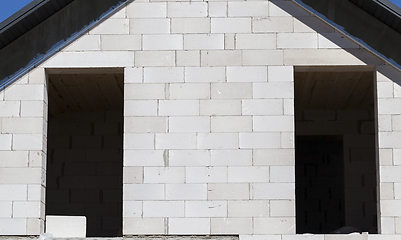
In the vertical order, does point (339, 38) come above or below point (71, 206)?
above

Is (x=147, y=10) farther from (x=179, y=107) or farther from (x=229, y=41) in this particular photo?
(x=179, y=107)

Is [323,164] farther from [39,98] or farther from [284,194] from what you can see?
[39,98]

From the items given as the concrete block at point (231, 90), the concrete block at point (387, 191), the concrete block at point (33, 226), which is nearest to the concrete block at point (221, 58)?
the concrete block at point (231, 90)

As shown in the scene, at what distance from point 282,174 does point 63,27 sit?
13.5 ft

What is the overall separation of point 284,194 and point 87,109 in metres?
6.05

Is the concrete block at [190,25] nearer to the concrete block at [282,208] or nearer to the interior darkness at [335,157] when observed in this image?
the interior darkness at [335,157]

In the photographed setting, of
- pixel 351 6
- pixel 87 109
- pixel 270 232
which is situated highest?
pixel 351 6

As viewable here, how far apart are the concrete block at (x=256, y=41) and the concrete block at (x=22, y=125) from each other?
330 cm

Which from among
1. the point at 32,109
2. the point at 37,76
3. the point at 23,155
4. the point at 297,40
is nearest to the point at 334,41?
the point at 297,40

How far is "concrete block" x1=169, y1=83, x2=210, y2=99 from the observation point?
11672 millimetres

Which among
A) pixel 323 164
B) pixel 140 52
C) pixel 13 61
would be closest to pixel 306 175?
pixel 323 164

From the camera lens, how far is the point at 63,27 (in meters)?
11.9

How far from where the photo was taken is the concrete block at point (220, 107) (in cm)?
1162

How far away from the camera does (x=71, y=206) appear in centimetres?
1585
